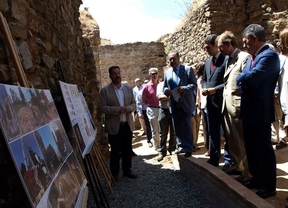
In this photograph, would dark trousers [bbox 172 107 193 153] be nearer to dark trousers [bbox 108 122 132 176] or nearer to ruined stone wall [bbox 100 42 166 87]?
dark trousers [bbox 108 122 132 176]

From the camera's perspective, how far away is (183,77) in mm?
4512

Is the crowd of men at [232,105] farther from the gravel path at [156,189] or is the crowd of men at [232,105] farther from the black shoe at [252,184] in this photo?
the gravel path at [156,189]

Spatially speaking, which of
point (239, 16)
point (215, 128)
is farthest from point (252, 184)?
point (239, 16)

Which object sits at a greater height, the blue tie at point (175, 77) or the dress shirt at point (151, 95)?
the blue tie at point (175, 77)

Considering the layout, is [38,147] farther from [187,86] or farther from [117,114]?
[187,86]

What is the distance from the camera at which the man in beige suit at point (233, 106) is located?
316 cm

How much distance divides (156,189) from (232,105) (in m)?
1.73

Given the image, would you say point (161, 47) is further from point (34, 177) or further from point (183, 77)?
point (34, 177)

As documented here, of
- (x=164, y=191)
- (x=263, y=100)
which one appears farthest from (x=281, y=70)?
(x=164, y=191)

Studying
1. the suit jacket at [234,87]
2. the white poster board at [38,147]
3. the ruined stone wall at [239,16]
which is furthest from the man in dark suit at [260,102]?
the ruined stone wall at [239,16]

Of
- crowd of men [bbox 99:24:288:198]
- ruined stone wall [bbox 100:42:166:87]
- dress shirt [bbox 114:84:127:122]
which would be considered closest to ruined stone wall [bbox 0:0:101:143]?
dress shirt [bbox 114:84:127:122]

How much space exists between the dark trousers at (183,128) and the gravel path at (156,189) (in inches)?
20.4

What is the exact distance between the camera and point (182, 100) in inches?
174

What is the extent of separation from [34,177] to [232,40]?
2.82m
